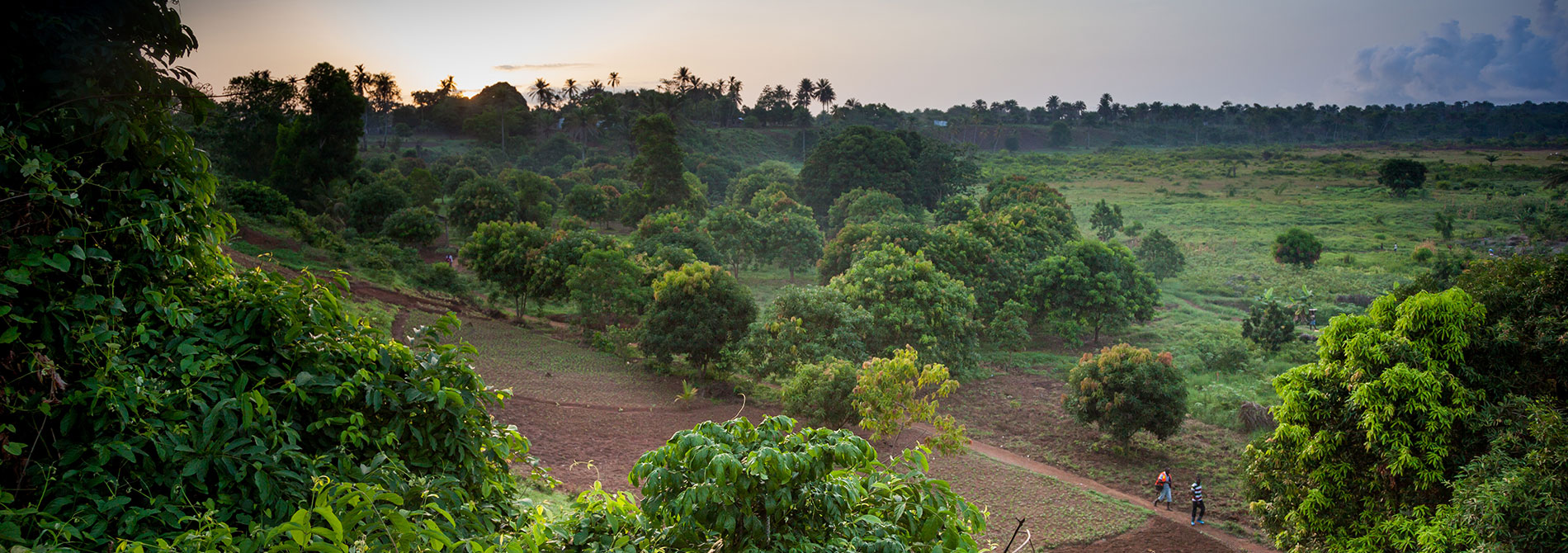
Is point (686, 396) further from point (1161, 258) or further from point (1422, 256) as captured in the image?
point (1422, 256)

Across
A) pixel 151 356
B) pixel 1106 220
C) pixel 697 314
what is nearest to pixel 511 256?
pixel 697 314

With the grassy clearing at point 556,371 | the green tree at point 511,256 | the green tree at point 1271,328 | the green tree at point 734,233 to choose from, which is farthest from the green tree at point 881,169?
the grassy clearing at point 556,371

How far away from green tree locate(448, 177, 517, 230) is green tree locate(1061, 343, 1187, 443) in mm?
26063

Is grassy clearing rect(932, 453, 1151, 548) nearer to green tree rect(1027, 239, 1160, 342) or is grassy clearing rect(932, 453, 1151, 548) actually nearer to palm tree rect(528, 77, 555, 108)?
green tree rect(1027, 239, 1160, 342)

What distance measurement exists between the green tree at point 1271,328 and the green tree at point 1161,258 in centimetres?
1230

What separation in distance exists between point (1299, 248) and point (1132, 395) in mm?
25003

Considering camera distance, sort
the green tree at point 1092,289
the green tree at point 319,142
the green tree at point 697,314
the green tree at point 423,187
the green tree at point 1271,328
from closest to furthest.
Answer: the green tree at point 697,314
the green tree at point 1271,328
the green tree at point 1092,289
the green tree at point 319,142
the green tree at point 423,187

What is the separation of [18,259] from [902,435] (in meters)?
15.3

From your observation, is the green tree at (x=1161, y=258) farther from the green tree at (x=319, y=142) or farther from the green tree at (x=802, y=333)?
the green tree at (x=319, y=142)

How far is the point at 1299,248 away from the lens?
34.3 meters

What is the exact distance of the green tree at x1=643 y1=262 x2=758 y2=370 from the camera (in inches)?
711

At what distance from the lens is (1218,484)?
48.1 ft


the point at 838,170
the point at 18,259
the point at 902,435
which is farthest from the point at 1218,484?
the point at 838,170

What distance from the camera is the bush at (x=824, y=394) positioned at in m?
14.7
